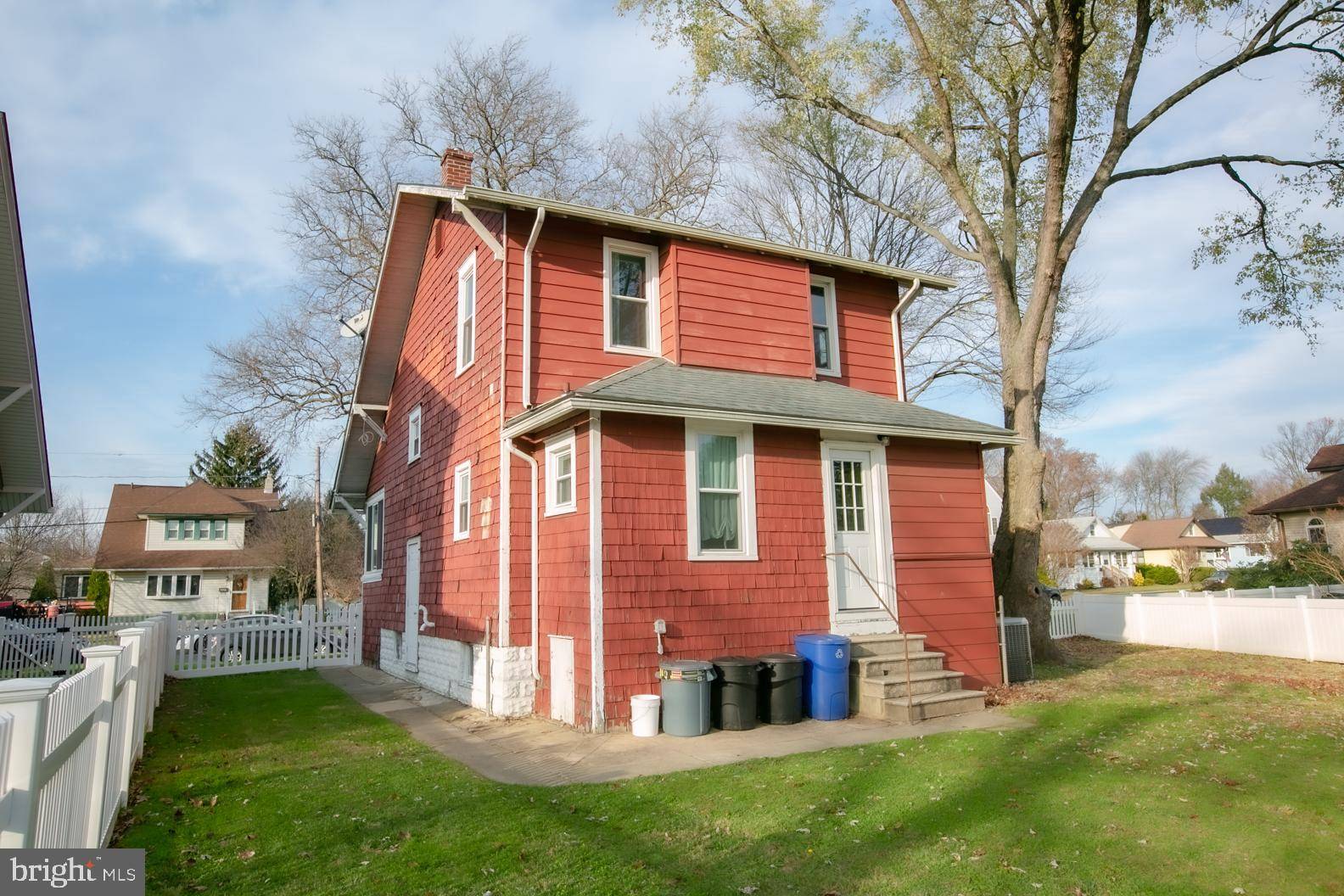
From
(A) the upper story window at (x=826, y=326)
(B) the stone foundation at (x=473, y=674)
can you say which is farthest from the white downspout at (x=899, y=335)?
(B) the stone foundation at (x=473, y=674)

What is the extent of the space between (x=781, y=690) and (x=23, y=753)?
735 centimetres

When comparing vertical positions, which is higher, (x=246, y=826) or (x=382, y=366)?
(x=382, y=366)

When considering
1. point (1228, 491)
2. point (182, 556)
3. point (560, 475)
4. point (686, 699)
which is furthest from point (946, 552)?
point (1228, 491)

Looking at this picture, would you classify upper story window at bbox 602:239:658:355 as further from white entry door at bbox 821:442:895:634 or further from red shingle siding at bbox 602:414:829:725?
white entry door at bbox 821:442:895:634

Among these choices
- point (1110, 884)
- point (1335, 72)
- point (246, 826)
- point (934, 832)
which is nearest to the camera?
point (1110, 884)

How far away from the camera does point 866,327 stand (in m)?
13.9

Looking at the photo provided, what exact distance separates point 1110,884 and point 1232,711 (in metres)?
6.52

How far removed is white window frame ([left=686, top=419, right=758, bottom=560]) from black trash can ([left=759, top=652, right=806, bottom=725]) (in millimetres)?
1401

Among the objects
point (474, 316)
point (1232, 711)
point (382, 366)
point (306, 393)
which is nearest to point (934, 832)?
point (1232, 711)

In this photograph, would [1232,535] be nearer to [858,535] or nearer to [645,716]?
[858,535]

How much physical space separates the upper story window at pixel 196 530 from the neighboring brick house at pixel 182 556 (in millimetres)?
37

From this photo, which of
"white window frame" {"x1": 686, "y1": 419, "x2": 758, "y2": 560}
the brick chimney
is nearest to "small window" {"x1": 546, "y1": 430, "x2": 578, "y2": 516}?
"white window frame" {"x1": 686, "y1": 419, "x2": 758, "y2": 560}

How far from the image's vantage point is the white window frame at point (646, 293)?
38.3 feet

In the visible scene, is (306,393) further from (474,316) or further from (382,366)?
(474,316)
